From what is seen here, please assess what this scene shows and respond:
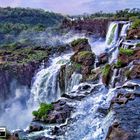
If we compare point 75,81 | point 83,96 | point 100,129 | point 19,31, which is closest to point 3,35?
point 19,31

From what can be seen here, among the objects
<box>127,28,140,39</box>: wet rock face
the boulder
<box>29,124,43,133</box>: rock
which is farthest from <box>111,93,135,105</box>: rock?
<box>127,28,140,39</box>: wet rock face

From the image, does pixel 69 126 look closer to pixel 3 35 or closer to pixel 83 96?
pixel 83 96

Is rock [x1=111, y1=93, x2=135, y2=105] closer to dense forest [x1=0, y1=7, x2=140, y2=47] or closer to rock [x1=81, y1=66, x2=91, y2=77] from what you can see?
rock [x1=81, y1=66, x2=91, y2=77]

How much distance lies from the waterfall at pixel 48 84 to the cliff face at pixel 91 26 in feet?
60.0

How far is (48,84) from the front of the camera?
1896 inches

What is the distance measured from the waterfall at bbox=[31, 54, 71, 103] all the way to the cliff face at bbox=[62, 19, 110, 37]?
1829cm

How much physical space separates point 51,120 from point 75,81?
44.4 ft

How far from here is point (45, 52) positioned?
5859cm

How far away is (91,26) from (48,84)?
29.1m

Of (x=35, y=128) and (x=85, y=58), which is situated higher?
(x=85, y=58)

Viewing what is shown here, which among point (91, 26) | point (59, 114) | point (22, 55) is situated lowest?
point (22, 55)

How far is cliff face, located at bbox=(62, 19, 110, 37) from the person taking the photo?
228 feet

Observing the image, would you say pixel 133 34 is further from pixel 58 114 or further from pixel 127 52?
pixel 58 114

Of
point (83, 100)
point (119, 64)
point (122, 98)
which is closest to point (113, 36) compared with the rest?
point (119, 64)
